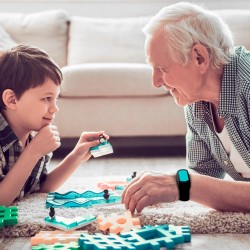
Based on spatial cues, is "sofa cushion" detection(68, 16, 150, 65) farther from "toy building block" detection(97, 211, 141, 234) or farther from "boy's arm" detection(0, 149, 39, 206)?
"toy building block" detection(97, 211, 141, 234)

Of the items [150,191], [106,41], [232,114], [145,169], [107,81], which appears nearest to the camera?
[150,191]

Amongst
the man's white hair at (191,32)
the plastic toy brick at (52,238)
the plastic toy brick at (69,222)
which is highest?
the man's white hair at (191,32)

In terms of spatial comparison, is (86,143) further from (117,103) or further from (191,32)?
(117,103)

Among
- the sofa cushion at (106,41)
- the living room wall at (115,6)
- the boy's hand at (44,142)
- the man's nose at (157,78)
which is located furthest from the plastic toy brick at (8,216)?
the living room wall at (115,6)

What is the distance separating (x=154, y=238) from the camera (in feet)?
4.24

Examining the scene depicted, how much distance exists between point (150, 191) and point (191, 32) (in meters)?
0.47

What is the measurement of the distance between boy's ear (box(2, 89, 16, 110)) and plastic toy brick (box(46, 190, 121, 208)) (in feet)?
0.98

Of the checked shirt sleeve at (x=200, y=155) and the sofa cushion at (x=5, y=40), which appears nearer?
the checked shirt sleeve at (x=200, y=155)

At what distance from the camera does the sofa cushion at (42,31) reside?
3.77 m

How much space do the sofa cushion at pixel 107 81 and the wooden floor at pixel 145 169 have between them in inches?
14.9

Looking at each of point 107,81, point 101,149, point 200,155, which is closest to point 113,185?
point 101,149

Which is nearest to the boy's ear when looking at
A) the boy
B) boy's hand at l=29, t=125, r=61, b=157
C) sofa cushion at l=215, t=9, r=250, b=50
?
the boy

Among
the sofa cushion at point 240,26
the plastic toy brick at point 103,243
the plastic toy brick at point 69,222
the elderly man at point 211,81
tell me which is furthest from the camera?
the sofa cushion at point 240,26

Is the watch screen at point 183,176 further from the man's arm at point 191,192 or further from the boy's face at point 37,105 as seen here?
the boy's face at point 37,105
